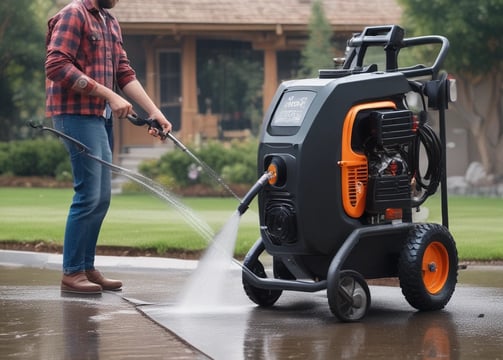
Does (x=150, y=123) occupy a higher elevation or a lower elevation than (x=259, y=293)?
higher

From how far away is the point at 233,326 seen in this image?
19.7 feet

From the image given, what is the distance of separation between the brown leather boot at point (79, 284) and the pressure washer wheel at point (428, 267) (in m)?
1.89

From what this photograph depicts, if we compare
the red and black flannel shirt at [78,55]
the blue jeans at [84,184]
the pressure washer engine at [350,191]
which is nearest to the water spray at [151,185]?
the blue jeans at [84,184]

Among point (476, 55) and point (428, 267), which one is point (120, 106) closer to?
point (428, 267)

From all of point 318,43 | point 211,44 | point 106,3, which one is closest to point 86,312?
point 106,3

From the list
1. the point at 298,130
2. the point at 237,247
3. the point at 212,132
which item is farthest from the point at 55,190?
the point at 298,130

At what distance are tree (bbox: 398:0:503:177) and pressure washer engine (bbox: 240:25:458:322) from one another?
48.1 ft

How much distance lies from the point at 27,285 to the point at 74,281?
0.56 meters

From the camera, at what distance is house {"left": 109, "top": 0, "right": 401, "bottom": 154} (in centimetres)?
2472

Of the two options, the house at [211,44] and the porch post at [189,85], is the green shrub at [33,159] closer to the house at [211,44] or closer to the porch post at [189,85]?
the house at [211,44]

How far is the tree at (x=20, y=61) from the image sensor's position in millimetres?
23047

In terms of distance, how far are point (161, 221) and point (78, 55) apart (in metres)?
6.31

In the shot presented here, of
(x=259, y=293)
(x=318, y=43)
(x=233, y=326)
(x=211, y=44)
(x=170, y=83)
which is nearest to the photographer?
(x=233, y=326)

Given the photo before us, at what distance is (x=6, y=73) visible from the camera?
23.8 m
